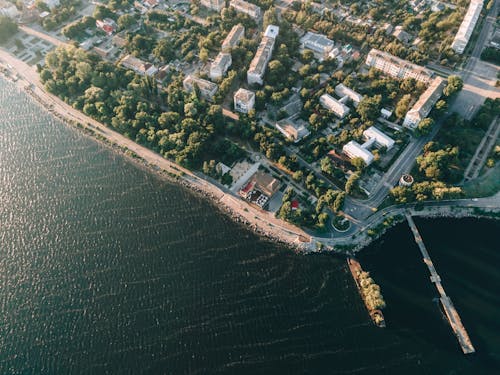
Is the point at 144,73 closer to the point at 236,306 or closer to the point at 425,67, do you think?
the point at 236,306

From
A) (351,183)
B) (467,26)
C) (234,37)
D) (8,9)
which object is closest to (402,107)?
(351,183)

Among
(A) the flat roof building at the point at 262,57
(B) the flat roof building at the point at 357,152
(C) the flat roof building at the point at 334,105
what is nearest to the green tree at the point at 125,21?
(A) the flat roof building at the point at 262,57

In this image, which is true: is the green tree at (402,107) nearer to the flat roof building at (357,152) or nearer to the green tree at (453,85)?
the green tree at (453,85)

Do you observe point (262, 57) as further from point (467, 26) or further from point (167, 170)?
point (467, 26)

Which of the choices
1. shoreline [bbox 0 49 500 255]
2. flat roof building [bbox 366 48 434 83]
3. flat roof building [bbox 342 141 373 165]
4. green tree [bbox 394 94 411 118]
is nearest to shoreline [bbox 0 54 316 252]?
shoreline [bbox 0 49 500 255]

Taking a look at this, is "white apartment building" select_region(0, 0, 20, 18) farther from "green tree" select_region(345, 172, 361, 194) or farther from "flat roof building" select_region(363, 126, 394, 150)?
"green tree" select_region(345, 172, 361, 194)

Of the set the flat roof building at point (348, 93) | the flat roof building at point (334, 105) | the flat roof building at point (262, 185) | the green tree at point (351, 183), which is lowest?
the flat roof building at point (262, 185)

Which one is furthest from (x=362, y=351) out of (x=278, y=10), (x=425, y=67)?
(x=278, y=10)
